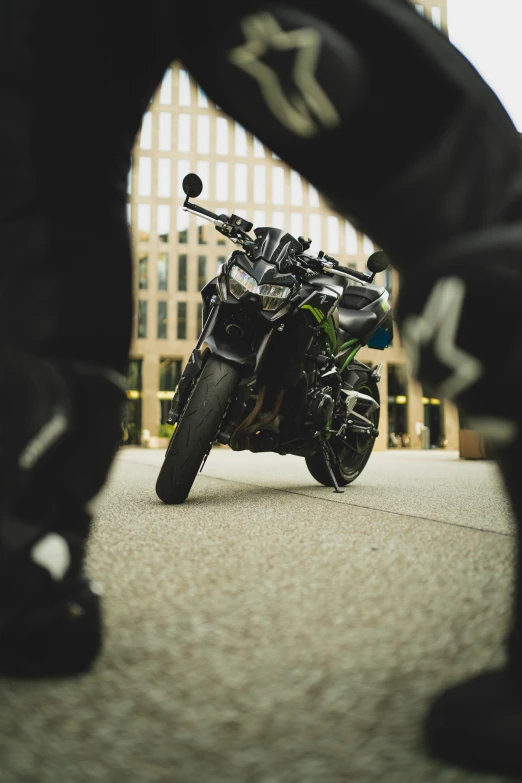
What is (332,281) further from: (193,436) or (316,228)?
(316,228)

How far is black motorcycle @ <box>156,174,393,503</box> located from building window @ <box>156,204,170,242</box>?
4013 cm

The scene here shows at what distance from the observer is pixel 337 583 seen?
4.89 ft

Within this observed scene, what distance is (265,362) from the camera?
143 inches

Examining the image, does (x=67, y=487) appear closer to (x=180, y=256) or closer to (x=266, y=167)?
(x=180, y=256)

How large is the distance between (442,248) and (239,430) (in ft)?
9.66

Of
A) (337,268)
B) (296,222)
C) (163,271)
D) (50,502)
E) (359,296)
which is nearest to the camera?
(50,502)

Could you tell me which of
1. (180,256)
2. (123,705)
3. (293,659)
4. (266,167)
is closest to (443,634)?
(293,659)

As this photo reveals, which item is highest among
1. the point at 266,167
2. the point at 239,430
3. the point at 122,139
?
the point at 266,167

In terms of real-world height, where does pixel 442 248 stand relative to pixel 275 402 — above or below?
above

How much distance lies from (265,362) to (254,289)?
0.39 metres

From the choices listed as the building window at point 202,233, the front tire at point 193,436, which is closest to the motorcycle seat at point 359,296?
the front tire at point 193,436

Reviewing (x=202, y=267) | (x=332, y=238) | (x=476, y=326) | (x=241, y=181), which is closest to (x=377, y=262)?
(x=476, y=326)

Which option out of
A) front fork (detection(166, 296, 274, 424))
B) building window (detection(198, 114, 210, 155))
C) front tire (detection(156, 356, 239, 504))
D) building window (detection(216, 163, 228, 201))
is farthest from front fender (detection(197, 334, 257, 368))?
building window (detection(198, 114, 210, 155))

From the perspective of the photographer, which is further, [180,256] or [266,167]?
[266,167]
